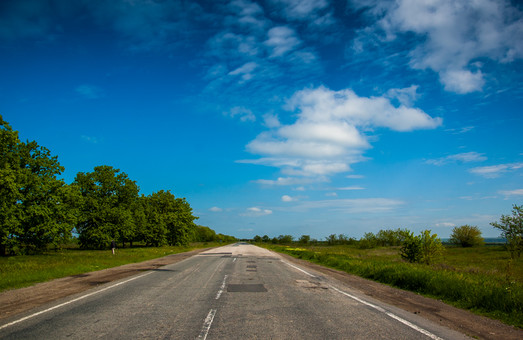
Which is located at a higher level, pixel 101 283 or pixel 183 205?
pixel 183 205

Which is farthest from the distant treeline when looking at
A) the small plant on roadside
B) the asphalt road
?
the small plant on roadside

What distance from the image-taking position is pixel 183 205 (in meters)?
77.4

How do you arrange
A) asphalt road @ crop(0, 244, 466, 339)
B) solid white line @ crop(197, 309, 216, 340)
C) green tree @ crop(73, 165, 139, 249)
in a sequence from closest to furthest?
solid white line @ crop(197, 309, 216, 340) → asphalt road @ crop(0, 244, 466, 339) → green tree @ crop(73, 165, 139, 249)

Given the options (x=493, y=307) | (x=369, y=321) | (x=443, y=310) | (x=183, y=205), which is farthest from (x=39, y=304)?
(x=183, y=205)

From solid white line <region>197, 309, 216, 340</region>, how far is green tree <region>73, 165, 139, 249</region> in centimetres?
4432

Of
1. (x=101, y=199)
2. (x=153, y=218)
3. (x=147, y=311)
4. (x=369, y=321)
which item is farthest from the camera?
(x=153, y=218)

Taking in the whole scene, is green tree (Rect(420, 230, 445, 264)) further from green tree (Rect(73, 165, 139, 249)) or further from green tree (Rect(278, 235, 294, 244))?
green tree (Rect(278, 235, 294, 244))

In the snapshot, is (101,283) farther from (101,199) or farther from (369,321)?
(101,199)

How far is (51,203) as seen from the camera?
31.2 meters

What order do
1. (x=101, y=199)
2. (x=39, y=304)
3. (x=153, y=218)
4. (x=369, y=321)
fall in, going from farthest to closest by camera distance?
1. (x=153, y=218)
2. (x=101, y=199)
3. (x=39, y=304)
4. (x=369, y=321)

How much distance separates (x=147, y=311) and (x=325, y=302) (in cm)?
496

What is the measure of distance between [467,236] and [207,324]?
80132 mm

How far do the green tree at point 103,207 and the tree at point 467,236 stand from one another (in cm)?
7229

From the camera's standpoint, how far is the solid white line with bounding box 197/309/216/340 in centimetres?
536
